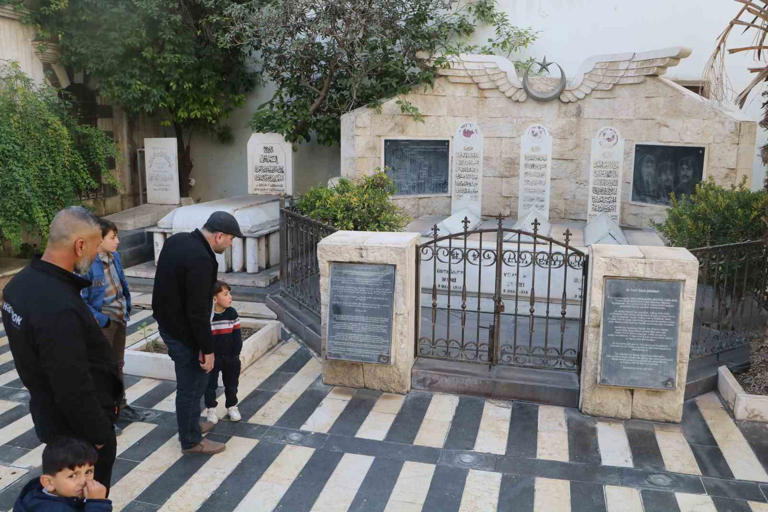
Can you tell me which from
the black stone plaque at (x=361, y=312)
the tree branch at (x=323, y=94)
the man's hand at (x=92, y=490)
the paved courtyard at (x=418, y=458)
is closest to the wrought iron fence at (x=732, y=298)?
the paved courtyard at (x=418, y=458)

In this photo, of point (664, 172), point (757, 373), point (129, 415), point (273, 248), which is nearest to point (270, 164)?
point (273, 248)

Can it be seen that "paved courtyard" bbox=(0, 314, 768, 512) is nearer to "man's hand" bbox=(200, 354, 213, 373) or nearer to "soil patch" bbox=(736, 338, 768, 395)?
"soil patch" bbox=(736, 338, 768, 395)

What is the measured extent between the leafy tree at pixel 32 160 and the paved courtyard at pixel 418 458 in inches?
123

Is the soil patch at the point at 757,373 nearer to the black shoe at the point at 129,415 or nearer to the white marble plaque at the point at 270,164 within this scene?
the black shoe at the point at 129,415

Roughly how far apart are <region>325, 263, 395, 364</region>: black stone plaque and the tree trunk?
850cm

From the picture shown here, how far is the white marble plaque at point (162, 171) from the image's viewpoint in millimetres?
11914

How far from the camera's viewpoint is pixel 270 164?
10547 millimetres

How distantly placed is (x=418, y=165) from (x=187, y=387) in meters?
7.15

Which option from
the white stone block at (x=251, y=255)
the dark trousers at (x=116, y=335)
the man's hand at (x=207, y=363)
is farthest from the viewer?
the white stone block at (x=251, y=255)

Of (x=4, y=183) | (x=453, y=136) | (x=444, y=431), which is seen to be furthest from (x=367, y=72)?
(x=444, y=431)

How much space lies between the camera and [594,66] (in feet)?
34.5

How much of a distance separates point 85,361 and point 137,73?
9261mm

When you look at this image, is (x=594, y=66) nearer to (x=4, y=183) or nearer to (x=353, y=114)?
(x=353, y=114)

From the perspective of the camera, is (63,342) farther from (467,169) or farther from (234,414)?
(467,169)
